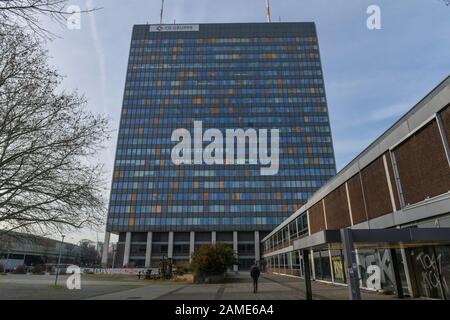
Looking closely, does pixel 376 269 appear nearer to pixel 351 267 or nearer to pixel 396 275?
pixel 396 275

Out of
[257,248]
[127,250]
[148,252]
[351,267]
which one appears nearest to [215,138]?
[257,248]

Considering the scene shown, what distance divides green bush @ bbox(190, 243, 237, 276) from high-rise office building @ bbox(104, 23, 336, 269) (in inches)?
1807

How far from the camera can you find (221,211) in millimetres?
75938

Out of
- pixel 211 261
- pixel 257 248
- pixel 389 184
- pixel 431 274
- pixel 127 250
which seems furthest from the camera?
pixel 257 248

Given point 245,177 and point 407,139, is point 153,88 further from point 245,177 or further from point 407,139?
point 407,139

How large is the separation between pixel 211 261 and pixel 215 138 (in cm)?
5722

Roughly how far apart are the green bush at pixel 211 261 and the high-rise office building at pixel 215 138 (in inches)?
1807

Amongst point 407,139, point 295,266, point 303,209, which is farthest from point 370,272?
point 295,266

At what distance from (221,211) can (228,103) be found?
3348 centimetres

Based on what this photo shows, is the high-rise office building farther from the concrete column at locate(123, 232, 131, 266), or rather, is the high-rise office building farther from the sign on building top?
the concrete column at locate(123, 232, 131, 266)

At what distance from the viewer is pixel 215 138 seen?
83.1 meters

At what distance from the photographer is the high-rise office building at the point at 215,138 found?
75312 mm

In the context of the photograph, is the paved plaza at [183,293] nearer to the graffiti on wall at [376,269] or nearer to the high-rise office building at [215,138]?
the graffiti on wall at [376,269]

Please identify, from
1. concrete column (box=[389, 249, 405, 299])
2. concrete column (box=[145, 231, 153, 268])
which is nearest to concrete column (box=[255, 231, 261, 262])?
concrete column (box=[145, 231, 153, 268])
